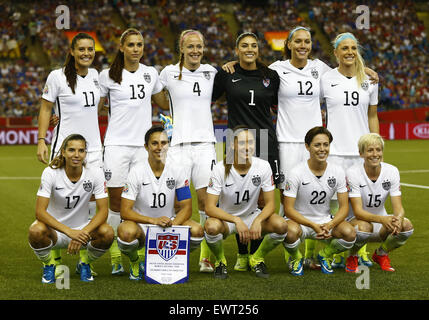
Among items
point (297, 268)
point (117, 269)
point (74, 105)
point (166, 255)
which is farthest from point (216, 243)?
point (74, 105)

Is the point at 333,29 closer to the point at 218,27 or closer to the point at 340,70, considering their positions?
the point at 218,27

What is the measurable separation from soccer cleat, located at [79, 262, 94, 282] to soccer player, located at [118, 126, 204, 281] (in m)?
0.36

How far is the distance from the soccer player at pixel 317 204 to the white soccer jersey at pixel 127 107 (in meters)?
1.57

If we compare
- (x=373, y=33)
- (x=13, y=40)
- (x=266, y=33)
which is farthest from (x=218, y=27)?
(x=13, y=40)

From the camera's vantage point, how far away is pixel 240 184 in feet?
21.0

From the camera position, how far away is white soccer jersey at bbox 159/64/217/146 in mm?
6660

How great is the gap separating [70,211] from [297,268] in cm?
219

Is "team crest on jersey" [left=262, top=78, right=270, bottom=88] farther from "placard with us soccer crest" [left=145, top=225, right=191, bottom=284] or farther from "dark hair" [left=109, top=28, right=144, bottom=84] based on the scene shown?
"placard with us soccer crest" [left=145, top=225, right=191, bottom=284]

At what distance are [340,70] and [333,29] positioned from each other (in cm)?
3224

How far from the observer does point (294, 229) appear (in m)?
6.29

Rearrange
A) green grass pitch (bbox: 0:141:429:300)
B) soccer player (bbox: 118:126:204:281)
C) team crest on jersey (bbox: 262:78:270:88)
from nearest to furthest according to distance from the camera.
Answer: green grass pitch (bbox: 0:141:429:300), soccer player (bbox: 118:126:204:281), team crest on jersey (bbox: 262:78:270:88)

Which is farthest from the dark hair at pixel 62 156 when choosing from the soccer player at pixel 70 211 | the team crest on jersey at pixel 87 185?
the team crest on jersey at pixel 87 185

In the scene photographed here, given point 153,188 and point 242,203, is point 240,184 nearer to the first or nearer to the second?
point 242,203

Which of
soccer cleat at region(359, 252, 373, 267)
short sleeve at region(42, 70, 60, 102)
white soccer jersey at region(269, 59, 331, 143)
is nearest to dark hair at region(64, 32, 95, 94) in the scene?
short sleeve at region(42, 70, 60, 102)
